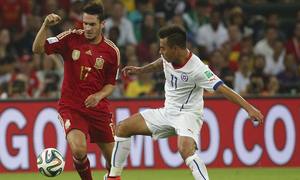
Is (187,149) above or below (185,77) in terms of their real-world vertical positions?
below

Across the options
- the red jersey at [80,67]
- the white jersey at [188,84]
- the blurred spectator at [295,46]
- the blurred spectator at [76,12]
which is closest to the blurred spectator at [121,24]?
the blurred spectator at [76,12]

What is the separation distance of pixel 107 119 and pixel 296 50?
8280mm

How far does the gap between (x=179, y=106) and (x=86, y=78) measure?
1122mm

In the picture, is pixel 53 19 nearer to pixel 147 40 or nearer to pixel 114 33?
pixel 114 33

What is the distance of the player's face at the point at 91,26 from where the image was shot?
10.4 meters

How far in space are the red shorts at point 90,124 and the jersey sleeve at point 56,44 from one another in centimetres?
66

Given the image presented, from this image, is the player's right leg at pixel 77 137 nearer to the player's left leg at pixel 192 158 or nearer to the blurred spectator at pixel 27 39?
the player's left leg at pixel 192 158

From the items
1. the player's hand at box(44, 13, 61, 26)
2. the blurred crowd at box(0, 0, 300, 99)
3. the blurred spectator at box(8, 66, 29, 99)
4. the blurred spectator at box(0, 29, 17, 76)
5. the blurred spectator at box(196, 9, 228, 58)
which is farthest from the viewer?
the blurred spectator at box(196, 9, 228, 58)

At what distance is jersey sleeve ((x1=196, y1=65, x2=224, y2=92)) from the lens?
983 centimetres

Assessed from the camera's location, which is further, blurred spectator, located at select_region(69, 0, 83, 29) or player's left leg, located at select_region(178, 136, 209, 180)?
blurred spectator, located at select_region(69, 0, 83, 29)

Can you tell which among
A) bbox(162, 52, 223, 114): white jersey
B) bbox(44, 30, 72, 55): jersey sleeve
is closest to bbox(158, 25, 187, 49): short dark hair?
bbox(162, 52, 223, 114): white jersey

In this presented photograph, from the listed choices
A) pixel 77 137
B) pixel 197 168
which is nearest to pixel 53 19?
pixel 77 137

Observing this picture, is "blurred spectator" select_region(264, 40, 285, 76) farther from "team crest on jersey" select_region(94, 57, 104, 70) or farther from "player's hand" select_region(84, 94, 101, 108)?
"player's hand" select_region(84, 94, 101, 108)

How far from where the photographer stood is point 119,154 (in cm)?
1040
